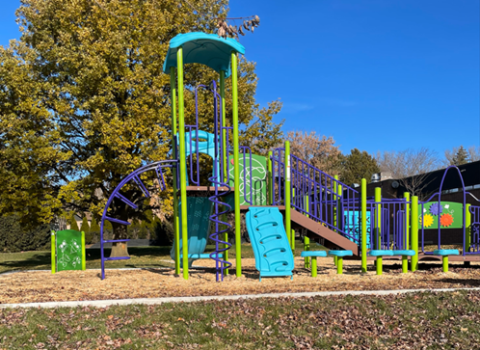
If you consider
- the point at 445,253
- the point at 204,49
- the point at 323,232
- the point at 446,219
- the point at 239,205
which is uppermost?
the point at 204,49

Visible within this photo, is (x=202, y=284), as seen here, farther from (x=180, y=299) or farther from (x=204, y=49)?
(x=204, y=49)

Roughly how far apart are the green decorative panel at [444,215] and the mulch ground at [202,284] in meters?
1.16

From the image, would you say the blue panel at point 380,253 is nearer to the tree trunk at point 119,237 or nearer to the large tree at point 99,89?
the large tree at point 99,89

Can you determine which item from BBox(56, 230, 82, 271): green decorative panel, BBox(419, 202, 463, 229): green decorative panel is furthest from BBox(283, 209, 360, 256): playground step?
BBox(56, 230, 82, 271): green decorative panel

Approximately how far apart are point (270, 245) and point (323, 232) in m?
1.56

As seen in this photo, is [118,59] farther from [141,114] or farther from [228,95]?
[228,95]

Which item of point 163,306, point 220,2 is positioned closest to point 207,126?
point 220,2

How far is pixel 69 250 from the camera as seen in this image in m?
13.5

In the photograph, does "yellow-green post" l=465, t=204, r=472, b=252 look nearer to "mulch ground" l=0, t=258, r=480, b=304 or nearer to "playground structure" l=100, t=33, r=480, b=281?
"playground structure" l=100, t=33, r=480, b=281

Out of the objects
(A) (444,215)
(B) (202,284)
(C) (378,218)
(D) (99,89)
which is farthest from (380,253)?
(D) (99,89)

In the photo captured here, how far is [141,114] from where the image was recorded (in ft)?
58.5

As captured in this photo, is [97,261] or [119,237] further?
[119,237]

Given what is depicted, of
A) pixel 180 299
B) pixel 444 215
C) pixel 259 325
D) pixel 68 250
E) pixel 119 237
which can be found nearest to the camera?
pixel 259 325

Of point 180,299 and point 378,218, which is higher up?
point 378,218
